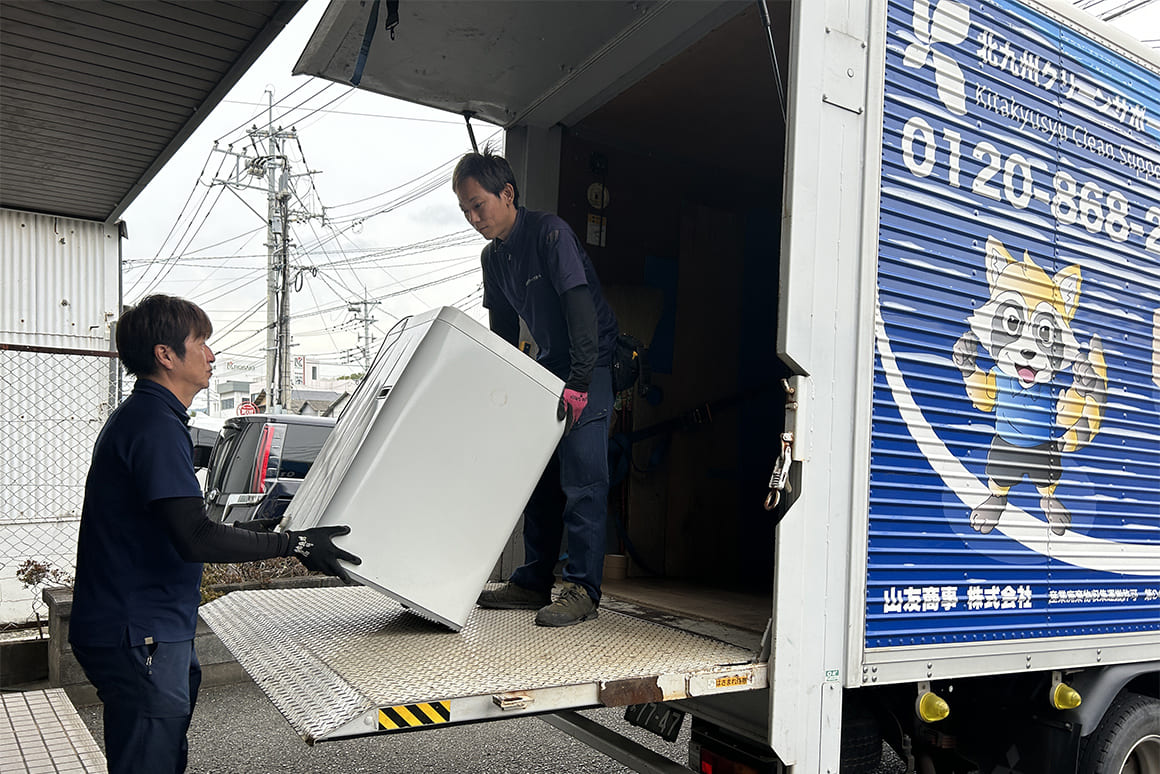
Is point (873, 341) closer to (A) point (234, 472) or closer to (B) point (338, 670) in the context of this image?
(B) point (338, 670)

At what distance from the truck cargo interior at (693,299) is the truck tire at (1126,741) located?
4.31 ft

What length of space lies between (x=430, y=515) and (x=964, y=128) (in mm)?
2181

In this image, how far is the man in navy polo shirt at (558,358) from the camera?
9.81 ft

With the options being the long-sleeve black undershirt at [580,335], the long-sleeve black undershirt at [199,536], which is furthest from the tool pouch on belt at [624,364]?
the long-sleeve black undershirt at [199,536]

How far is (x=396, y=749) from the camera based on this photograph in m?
4.96

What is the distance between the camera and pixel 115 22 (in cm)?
391

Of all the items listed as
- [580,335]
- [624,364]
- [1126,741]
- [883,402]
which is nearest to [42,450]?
[624,364]

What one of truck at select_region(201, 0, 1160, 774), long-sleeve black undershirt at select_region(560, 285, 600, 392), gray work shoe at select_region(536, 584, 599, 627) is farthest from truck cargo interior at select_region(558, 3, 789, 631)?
long-sleeve black undershirt at select_region(560, 285, 600, 392)

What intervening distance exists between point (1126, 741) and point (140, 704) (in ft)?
11.5

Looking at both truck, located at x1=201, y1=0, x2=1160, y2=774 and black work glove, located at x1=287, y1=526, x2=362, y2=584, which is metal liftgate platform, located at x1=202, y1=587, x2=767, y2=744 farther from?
black work glove, located at x1=287, y1=526, x2=362, y2=584

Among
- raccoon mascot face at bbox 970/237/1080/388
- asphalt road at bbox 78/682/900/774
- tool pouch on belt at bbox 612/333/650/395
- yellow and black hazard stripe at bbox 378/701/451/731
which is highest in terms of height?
raccoon mascot face at bbox 970/237/1080/388

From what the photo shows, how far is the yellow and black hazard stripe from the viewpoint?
1881 millimetres

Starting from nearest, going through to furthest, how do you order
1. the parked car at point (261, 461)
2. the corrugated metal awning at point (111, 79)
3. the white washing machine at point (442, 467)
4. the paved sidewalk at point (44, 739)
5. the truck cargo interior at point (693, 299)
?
the white washing machine at point (442, 467), the paved sidewalk at point (44, 739), the corrugated metal awning at point (111, 79), the truck cargo interior at point (693, 299), the parked car at point (261, 461)

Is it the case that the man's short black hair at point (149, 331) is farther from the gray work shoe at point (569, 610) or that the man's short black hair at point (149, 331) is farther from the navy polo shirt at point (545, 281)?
the gray work shoe at point (569, 610)
